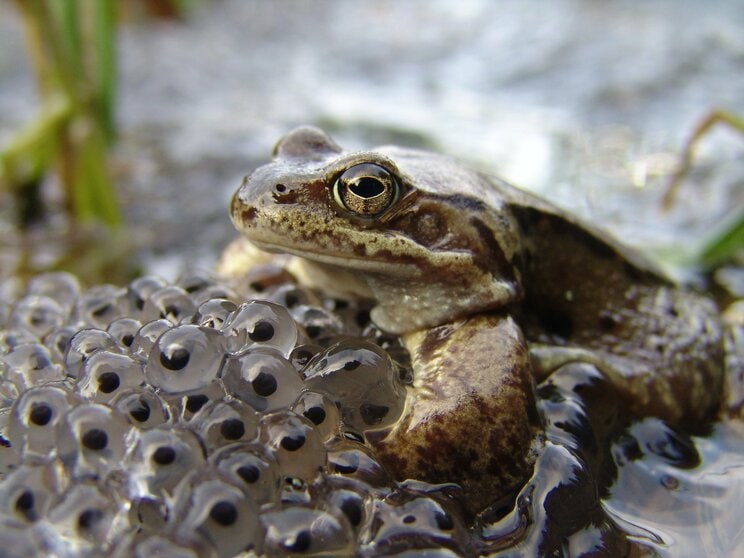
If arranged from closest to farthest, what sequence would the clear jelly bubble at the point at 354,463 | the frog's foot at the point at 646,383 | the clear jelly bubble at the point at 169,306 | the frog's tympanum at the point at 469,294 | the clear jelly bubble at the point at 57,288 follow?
1. the clear jelly bubble at the point at 354,463
2. the frog's tympanum at the point at 469,294
3. the clear jelly bubble at the point at 169,306
4. the frog's foot at the point at 646,383
5. the clear jelly bubble at the point at 57,288

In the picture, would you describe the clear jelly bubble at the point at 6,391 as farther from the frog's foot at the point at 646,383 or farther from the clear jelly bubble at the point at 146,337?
the frog's foot at the point at 646,383

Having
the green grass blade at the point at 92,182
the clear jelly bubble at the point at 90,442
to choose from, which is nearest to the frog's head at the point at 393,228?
the clear jelly bubble at the point at 90,442

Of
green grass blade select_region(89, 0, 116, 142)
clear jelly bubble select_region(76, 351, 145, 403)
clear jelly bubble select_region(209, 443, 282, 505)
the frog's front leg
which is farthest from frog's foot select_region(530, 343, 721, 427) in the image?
green grass blade select_region(89, 0, 116, 142)

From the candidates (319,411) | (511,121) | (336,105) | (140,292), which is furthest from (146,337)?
(336,105)

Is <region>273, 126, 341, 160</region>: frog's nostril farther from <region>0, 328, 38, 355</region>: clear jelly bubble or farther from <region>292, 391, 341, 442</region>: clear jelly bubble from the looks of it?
<region>0, 328, 38, 355</region>: clear jelly bubble

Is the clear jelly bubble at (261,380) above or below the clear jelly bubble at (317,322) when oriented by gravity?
above
